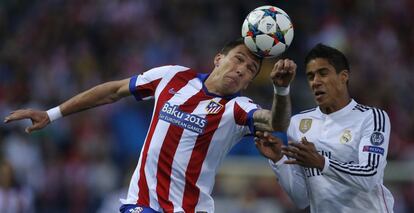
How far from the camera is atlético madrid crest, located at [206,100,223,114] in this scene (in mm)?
7887

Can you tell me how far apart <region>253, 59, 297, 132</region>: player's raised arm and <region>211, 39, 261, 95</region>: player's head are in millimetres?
436

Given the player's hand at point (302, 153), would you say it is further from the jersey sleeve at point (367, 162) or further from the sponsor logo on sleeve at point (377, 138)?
the sponsor logo on sleeve at point (377, 138)

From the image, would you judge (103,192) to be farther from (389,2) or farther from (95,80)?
(389,2)

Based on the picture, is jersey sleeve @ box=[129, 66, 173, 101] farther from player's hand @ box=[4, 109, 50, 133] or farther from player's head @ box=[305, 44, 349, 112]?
player's head @ box=[305, 44, 349, 112]

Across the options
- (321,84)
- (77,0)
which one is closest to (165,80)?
(321,84)

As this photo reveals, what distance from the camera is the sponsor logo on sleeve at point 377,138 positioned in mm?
7730

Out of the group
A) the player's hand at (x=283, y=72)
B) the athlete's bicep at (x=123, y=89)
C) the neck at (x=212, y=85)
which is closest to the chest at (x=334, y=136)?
the neck at (x=212, y=85)

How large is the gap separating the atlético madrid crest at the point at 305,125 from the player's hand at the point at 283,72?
3.68 feet

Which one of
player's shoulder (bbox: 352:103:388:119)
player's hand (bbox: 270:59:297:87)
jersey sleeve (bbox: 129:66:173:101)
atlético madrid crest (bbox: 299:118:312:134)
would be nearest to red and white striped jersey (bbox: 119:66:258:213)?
jersey sleeve (bbox: 129:66:173:101)

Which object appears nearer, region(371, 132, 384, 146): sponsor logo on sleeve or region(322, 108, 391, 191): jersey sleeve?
region(322, 108, 391, 191): jersey sleeve

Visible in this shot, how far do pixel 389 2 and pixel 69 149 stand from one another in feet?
21.6

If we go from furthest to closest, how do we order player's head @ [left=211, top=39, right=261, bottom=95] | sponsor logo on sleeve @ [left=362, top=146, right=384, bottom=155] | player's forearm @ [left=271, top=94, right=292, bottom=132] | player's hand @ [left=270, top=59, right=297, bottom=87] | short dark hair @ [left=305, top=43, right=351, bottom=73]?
short dark hair @ [left=305, top=43, right=351, bottom=73] → player's head @ [left=211, top=39, right=261, bottom=95] → sponsor logo on sleeve @ [left=362, top=146, right=384, bottom=155] → player's forearm @ [left=271, top=94, right=292, bottom=132] → player's hand @ [left=270, top=59, right=297, bottom=87]

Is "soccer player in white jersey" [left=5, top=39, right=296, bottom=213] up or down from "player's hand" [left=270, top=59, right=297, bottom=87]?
down

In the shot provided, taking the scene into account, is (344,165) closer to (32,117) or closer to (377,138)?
(377,138)
